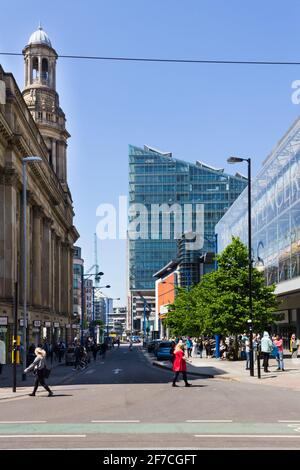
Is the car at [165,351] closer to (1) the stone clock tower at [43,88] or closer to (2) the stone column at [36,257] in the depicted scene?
(2) the stone column at [36,257]

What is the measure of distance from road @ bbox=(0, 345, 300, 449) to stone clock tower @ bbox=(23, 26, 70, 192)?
83.2 meters

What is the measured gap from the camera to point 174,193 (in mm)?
182875

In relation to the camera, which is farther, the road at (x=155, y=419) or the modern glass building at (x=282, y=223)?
the modern glass building at (x=282, y=223)

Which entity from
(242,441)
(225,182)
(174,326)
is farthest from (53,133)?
(242,441)

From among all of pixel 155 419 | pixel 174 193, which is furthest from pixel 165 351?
pixel 174 193

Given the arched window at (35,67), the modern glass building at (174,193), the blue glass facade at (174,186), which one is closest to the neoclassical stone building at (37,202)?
the arched window at (35,67)

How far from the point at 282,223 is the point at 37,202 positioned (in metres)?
27.4

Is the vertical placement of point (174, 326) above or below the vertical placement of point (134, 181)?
below

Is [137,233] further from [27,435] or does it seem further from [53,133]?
[27,435]

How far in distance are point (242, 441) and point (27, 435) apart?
3955mm

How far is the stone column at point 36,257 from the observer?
71.9m

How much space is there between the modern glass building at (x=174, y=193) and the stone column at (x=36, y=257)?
97.0 meters

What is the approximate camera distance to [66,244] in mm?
109500
